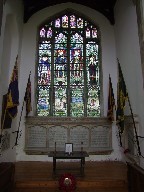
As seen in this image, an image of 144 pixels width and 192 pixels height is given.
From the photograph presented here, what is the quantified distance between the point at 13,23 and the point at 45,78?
2446mm

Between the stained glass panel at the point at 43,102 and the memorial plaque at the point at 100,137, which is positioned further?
the stained glass panel at the point at 43,102

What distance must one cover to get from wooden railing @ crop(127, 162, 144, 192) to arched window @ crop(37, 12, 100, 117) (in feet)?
13.8

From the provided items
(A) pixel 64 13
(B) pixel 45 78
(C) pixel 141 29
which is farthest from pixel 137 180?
(A) pixel 64 13

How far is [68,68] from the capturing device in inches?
368

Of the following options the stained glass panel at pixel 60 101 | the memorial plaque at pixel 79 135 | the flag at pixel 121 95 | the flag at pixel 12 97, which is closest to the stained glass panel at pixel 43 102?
the stained glass panel at pixel 60 101

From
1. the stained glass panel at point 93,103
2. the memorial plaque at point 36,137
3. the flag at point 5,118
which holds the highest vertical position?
the stained glass panel at point 93,103

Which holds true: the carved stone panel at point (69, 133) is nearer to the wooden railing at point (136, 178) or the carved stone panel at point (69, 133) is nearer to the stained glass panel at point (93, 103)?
the stained glass panel at point (93, 103)

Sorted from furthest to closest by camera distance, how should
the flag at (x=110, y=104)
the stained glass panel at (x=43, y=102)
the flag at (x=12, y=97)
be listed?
1. the stained glass panel at (x=43, y=102)
2. the flag at (x=110, y=104)
3. the flag at (x=12, y=97)

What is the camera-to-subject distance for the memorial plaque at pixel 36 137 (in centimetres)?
841

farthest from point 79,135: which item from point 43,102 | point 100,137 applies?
point 43,102

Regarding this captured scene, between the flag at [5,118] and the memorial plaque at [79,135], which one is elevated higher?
the flag at [5,118]

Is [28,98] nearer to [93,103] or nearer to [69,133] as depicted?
[69,133]

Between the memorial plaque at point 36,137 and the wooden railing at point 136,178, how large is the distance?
4241mm

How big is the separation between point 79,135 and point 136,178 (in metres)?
4.26
